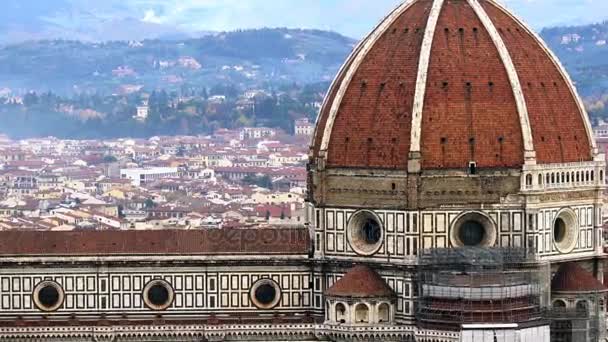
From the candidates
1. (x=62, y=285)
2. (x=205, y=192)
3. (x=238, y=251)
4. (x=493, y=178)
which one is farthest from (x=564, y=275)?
(x=205, y=192)

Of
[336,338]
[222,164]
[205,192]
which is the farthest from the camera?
[222,164]

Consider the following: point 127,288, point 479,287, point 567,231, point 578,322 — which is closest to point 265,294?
point 127,288

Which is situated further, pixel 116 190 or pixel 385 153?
pixel 116 190

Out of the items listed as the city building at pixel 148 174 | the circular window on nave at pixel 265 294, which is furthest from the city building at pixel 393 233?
the city building at pixel 148 174

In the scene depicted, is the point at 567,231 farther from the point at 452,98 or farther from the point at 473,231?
the point at 452,98

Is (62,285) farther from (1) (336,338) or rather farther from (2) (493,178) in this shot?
(2) (493,178)

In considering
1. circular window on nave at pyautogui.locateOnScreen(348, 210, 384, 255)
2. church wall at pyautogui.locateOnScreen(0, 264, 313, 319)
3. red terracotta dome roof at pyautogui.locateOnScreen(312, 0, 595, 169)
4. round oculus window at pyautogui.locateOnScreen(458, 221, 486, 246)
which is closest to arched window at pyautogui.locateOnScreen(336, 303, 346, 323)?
circular window on nave at pyautogui.locateOnScreen(348, 210, 384, 255)
